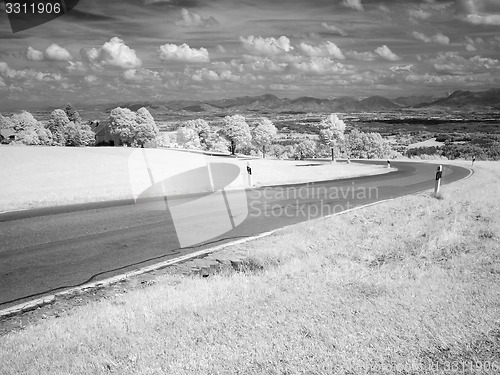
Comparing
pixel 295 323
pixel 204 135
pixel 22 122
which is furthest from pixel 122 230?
pixel 204 135

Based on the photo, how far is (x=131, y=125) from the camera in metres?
83.2

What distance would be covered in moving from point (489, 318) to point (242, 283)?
3.64 m

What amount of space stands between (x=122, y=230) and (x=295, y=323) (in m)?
7.26

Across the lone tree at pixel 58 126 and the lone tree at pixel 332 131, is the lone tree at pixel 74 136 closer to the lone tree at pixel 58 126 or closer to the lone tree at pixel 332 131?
the lone tree at pixel 58 126

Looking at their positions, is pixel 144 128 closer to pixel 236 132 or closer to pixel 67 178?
pixel 236 132

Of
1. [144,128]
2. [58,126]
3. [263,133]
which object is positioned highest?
[58,126]

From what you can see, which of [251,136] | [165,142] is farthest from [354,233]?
[165,142]

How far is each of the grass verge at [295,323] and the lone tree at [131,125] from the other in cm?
8030

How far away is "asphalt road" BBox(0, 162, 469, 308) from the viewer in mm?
7609

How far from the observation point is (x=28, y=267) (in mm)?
7871

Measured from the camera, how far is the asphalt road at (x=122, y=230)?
25.0 ft

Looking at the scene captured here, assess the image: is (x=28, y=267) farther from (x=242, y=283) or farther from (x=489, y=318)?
(x=489, y=318)

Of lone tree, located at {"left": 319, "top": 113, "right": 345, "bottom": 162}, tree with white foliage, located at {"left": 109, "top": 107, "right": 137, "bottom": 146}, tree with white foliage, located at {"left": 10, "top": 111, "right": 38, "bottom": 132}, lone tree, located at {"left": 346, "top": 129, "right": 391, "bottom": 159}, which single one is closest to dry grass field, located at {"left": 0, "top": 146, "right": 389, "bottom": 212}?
lone tree, located at {"left": 319, "top": 113, "right": 345, "bottom": 162}

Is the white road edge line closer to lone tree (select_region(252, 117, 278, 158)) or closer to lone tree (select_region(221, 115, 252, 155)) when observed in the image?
lone tree (select_region(221, 115, 252, 155))
